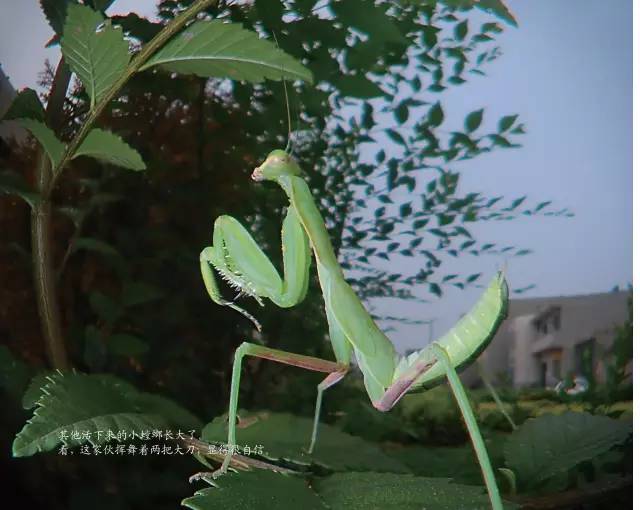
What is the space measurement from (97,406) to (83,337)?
184 mm

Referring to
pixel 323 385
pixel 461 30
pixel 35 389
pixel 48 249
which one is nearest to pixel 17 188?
pixel 48 249

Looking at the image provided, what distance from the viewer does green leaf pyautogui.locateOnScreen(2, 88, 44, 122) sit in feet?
1.43

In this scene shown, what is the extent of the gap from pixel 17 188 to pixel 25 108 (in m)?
0.06

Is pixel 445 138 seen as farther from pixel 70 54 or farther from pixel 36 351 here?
pixel 36 351

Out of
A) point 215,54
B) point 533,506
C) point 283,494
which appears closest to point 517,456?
point 533,506

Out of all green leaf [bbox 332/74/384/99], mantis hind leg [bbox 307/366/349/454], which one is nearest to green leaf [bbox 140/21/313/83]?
green leaf [bbox 332/74/384/99]

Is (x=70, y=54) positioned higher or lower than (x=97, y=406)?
higher

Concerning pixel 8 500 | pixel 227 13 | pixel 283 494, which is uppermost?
pixel 227 13

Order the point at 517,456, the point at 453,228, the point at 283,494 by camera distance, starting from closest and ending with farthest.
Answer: the point at 283,494 → the point at 517,456 → the point at 453,228

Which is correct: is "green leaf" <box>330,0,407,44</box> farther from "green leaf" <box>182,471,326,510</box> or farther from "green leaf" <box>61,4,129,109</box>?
"green leaf" <box>182,471,326,510</box>

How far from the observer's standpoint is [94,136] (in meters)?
0.41

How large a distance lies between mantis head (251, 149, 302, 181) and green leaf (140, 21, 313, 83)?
6 centimetres

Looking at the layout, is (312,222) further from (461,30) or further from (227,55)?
(461,30)

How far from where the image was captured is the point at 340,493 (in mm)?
288
